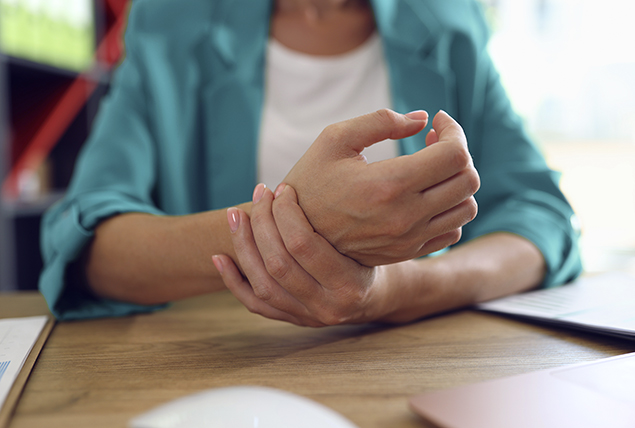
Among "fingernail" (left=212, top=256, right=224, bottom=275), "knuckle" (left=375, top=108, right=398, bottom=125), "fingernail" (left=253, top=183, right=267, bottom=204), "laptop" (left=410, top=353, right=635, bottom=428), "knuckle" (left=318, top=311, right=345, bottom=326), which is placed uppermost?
"knuckle" (left=375, top=108, right=398, bottom=125)

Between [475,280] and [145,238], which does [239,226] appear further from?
[475,280]

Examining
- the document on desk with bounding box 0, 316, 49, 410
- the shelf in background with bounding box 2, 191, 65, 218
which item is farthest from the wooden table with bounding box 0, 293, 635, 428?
the shelf in background with bounding box 2, 191, 65, 218

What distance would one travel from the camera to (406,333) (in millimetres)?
452

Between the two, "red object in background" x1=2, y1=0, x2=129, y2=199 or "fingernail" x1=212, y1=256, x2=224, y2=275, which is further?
"red object in background" x1=2, y1=0, x2=129, y2=199

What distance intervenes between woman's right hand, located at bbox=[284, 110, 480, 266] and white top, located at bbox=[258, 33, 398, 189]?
427 mm

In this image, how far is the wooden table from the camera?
294mm

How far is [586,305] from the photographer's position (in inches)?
19.9

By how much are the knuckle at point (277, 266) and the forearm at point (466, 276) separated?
0.39 ft

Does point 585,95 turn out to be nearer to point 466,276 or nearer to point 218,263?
point 466,276

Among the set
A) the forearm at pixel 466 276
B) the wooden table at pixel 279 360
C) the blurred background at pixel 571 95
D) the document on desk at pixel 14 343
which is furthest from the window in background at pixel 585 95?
the document on desk at pixel 14 343

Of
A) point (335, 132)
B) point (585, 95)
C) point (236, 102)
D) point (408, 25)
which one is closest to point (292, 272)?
point (335, 132)

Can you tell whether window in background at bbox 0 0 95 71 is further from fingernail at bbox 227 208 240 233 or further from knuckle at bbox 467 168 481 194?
knuckle at bbox 467 168 481 194

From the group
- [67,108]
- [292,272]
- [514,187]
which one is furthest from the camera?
[67,108]

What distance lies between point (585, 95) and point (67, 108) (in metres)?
2.51
